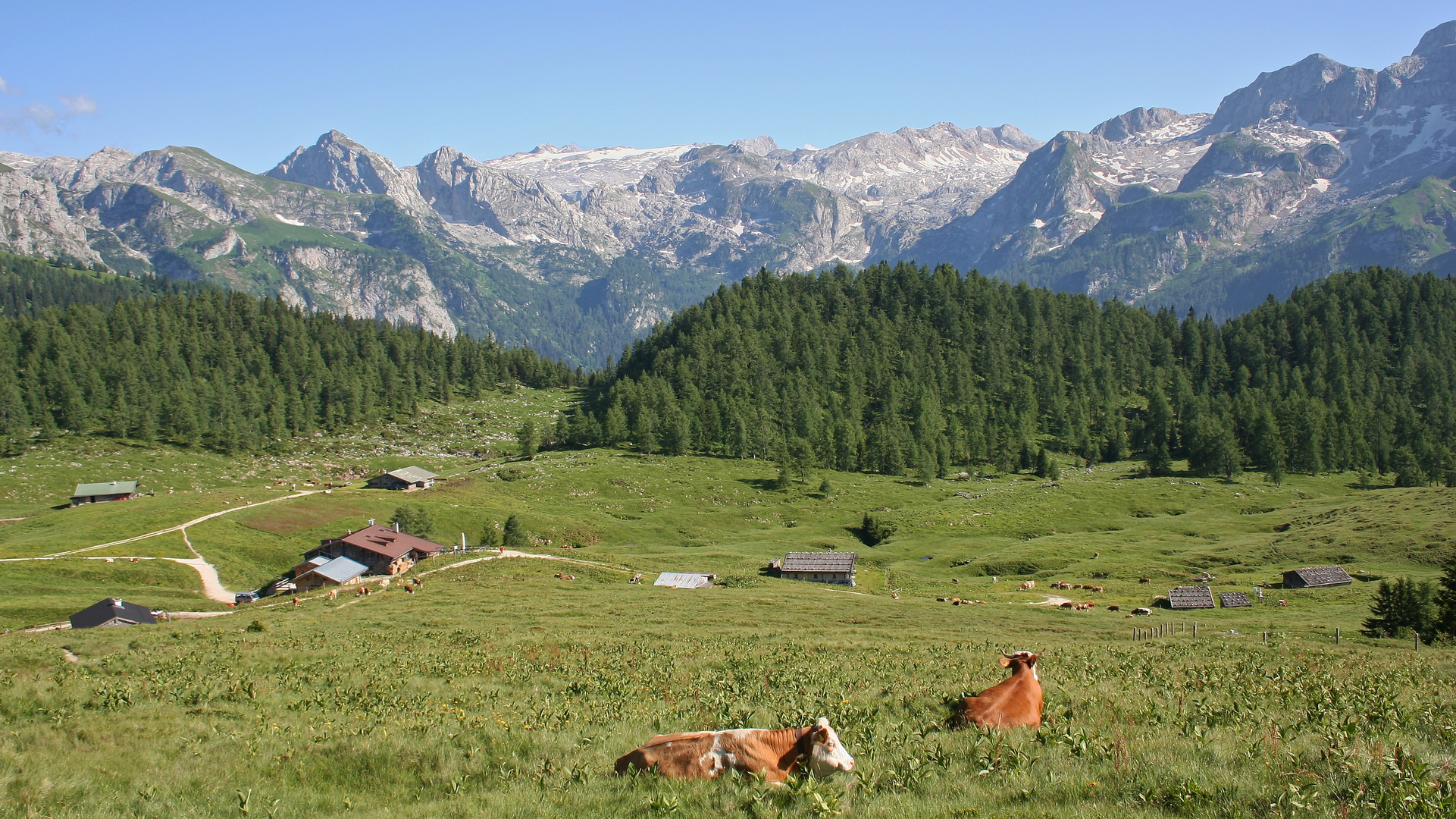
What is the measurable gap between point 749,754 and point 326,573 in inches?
3128

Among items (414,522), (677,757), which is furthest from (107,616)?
(677,757)

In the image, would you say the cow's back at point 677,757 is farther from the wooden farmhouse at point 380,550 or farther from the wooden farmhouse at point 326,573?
the wooden farmhouse at point 380,550

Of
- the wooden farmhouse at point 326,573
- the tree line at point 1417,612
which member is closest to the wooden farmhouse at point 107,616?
the wooden farmhouse at point 326,573

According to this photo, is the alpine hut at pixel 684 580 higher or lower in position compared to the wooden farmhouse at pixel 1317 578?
lower

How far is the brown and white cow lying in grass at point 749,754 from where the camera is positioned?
44.8ft

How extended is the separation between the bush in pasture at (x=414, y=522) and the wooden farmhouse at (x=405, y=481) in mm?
30729

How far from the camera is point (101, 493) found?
12588 centimetres

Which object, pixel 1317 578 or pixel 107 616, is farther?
pixel 1317 578

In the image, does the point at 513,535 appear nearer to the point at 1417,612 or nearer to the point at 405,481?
the point at 405,481

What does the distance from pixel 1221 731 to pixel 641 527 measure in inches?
4242

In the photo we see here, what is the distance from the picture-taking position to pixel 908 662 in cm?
3019

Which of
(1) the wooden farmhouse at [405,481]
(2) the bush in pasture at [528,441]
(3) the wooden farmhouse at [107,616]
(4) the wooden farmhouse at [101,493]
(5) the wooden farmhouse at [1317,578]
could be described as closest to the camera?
(3) the wooden farmhouse at [107,616]

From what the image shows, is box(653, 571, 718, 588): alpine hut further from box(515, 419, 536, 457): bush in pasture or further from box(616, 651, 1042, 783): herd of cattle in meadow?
box(515, 419, 536, 457): bush in pasture

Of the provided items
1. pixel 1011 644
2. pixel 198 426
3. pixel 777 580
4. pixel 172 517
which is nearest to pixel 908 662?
pixel 1011 644
